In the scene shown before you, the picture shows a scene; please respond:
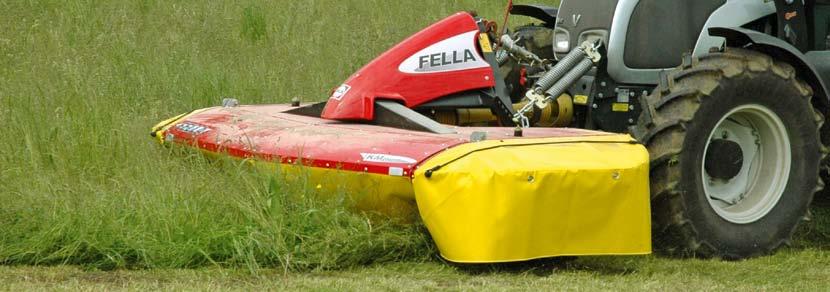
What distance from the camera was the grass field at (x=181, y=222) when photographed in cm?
539

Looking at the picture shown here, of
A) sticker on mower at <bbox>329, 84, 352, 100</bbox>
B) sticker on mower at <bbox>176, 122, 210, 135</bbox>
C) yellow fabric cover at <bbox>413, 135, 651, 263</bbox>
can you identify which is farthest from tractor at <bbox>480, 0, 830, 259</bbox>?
sticker on mower at <bbox>176, 122, 210, 135</bbox>

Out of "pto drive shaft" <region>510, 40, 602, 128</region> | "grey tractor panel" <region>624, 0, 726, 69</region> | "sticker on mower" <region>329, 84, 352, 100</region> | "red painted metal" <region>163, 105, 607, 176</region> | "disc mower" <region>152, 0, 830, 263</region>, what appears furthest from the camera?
"grey tractor panel" <region>624, 0, 726, 69</region>

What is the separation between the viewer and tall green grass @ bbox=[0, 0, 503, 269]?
5621 mm

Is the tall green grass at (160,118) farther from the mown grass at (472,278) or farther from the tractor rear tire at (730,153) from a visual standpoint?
the tractor rear tire at (730,153)

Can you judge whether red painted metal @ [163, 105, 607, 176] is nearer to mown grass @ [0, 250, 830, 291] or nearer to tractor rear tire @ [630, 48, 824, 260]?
tractor rear tire @ [630, 48, 824, 260]

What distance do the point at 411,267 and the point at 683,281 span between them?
1121 mm

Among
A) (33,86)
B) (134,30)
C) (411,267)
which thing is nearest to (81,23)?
(134,30)

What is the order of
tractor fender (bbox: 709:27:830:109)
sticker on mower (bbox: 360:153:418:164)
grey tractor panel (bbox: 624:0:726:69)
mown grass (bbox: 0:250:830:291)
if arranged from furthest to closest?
grey tractor panel (bbox: 624:0:726:69) < tractor fender (bbox: 709:27:830:109) < sticker on mower (bbox: 360:153:418:164) < mown grass (bbox: 0:250:830:291)

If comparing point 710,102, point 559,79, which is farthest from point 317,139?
point 710,102

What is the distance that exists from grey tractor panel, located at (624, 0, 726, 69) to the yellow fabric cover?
136 centimetres

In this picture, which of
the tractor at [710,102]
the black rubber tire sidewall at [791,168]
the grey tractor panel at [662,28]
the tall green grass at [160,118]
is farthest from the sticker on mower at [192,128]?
the black rubber tire sidewall at [791,168]

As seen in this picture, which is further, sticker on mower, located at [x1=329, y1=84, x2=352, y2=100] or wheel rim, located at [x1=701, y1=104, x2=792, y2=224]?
sticker on mower, located at [x1=329, y1=84, x2=352, y2=100]

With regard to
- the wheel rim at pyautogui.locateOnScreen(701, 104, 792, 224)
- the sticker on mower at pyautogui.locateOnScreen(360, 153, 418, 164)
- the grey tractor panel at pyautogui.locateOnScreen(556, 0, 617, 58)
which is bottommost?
the wheel rim at pyautogui.locateOnScreen(701, 104, 792, 224)

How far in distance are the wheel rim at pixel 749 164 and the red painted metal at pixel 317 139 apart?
700mm
